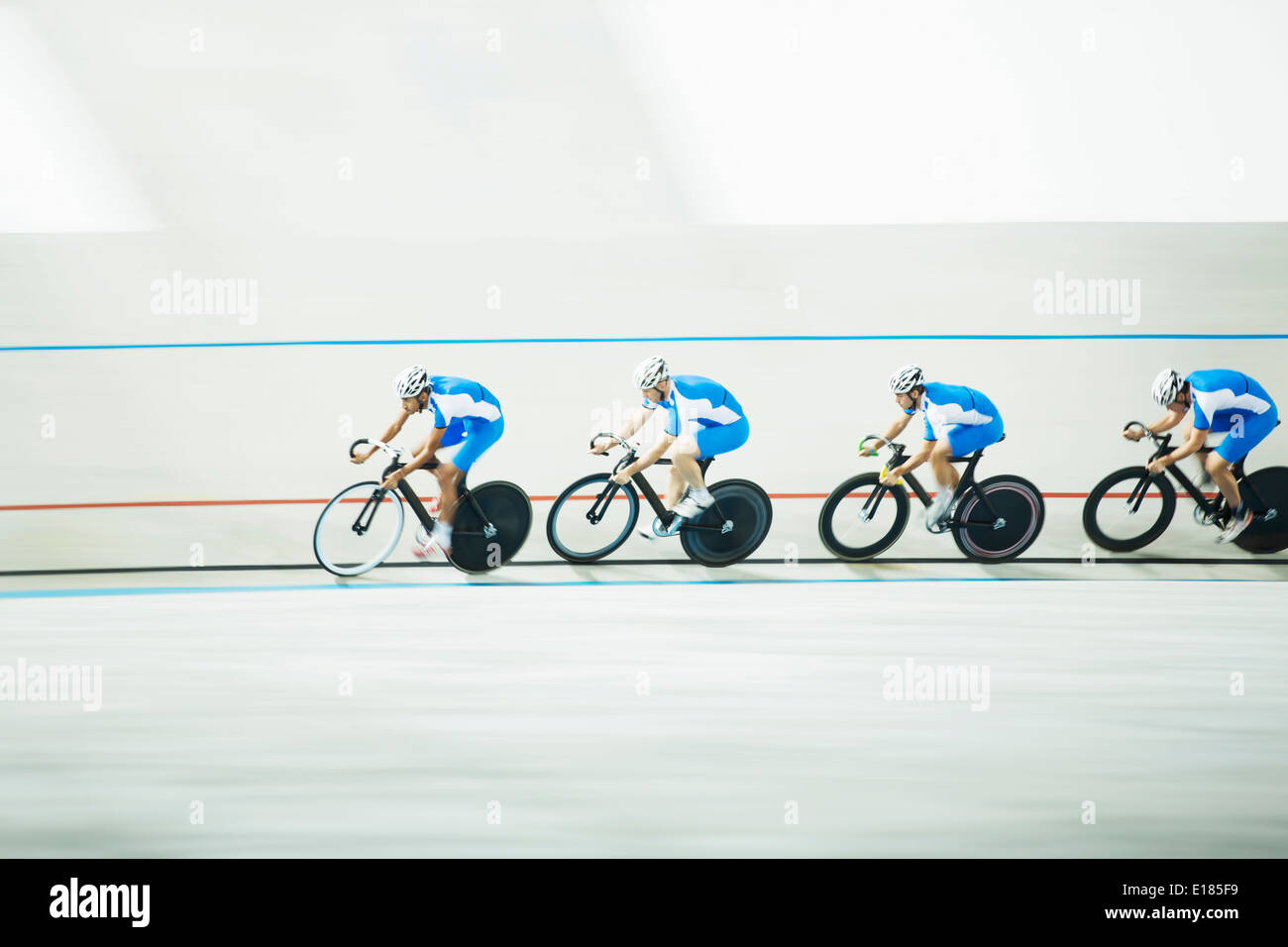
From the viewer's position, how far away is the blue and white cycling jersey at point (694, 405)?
5.44 m

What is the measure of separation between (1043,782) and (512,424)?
15.5 ft

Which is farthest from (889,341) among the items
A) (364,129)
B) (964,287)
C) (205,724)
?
(205,724)

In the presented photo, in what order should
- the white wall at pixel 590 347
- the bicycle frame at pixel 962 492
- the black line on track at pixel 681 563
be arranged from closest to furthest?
1. the bicycle frame at pixel 962 492
2. the black line on track at pixel 681 563
3. the white wall at pixel 590 347

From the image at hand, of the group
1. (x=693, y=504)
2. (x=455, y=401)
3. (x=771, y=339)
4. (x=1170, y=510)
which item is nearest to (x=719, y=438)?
(x=693, y=504)

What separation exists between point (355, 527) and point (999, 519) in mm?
3571

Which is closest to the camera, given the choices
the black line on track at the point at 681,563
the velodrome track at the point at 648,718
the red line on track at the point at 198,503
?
the velodrome track at the point at 648,718

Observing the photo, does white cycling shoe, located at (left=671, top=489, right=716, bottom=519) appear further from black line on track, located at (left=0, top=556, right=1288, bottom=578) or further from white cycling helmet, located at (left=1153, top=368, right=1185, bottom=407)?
white cycling helmet, located at (left=1153, top=368, right=1185, bottom=407)

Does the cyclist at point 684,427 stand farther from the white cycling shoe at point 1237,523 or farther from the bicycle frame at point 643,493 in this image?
the white cycling shoe at point 1237,523

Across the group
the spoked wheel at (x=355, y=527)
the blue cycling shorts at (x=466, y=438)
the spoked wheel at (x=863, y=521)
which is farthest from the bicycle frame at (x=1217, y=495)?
the spoked wheel at (x=355, y=527)

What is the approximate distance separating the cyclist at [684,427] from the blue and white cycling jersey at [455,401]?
0.67 m

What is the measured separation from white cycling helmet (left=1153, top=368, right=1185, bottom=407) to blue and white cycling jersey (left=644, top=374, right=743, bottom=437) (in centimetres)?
242

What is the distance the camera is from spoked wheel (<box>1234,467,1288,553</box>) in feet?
18.7

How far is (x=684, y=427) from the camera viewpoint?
5461 millimetres

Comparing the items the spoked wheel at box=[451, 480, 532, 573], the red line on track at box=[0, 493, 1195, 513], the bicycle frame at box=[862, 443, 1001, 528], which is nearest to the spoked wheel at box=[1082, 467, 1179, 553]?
the bicycle frame at box=[862, 443, 1001, 528]
